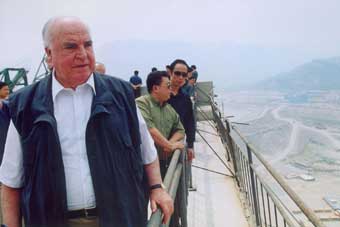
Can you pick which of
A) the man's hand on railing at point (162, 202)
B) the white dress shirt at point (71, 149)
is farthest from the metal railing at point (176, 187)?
the white dress shirt at point (71, 149)

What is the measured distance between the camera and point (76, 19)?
1394 mm

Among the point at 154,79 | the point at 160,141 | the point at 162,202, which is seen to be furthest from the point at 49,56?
the point at 154,79

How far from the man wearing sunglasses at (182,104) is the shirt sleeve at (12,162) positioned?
224cm

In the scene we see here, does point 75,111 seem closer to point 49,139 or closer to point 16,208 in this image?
point 49,139

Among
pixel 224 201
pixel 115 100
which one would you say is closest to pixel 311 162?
pixel 224 201

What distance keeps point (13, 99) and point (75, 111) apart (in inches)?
10.5

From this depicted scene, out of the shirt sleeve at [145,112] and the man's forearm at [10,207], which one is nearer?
the man's forearm at [10,207]

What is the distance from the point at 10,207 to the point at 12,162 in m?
0.20

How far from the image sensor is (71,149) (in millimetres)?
1336

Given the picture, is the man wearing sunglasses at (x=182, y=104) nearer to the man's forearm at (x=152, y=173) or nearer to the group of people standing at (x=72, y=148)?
the man's forearm at (x=152, y=173)

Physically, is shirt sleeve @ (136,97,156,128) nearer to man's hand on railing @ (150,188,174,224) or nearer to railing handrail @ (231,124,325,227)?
railing handrail @ (231,124,325,227)

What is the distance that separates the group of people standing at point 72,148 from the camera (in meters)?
1.29

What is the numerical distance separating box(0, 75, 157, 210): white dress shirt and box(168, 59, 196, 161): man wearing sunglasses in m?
2.15

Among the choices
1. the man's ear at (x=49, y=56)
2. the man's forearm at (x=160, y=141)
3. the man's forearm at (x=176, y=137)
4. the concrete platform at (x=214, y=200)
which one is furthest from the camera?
the concrete platform at (x=214, y=200)
